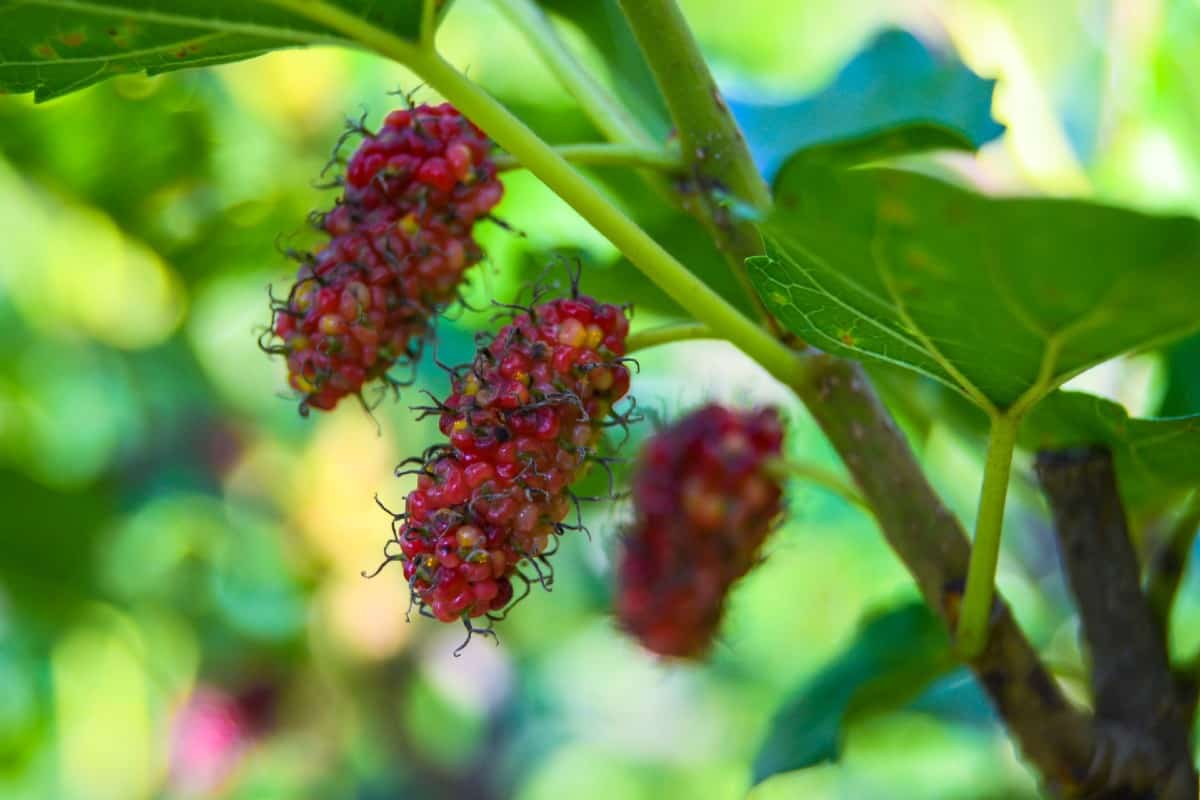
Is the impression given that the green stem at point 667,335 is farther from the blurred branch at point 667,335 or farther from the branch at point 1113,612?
the branch at point 1113,612

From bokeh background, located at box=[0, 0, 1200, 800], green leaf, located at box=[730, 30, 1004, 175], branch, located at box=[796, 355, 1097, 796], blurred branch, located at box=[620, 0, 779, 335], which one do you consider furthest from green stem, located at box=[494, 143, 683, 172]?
bokeh background, located at box=[0, 0, 1200, 800]

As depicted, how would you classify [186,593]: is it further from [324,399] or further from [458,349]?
[324,399]

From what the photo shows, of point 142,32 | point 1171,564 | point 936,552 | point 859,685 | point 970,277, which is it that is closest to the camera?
point 970,277

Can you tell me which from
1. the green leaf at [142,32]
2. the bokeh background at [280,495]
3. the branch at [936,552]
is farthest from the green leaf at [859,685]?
the green leaf at [142,32]

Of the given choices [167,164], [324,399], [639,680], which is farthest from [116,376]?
[324,399]

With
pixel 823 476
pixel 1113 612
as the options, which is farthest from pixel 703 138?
pixel 1113 612

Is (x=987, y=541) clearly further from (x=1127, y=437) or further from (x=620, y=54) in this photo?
(x=620, y=54)
